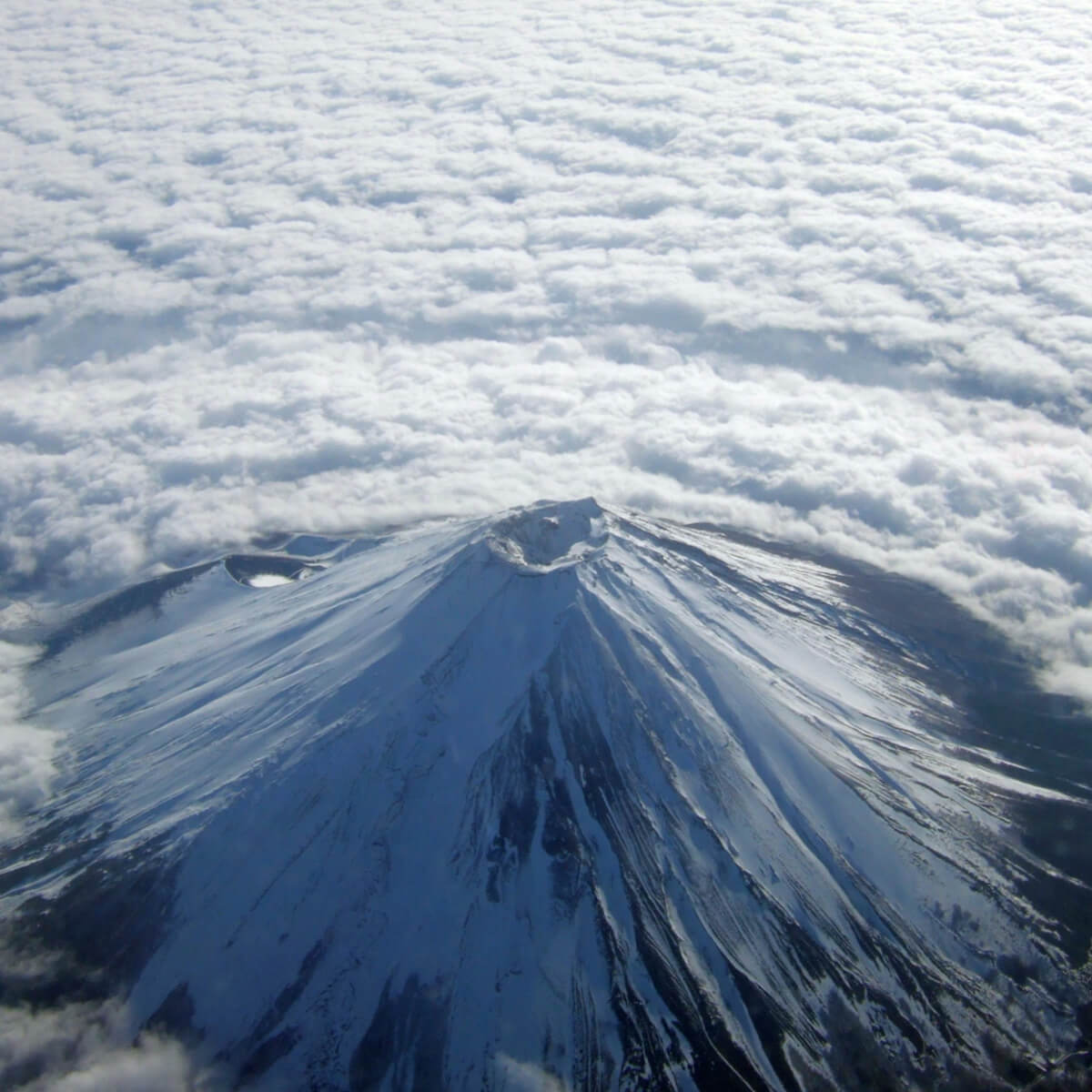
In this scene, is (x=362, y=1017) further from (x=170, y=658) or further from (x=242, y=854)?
(x=170, y=658)

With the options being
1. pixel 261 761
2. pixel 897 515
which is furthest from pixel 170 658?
pixel 897 515

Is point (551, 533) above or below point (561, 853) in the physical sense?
above

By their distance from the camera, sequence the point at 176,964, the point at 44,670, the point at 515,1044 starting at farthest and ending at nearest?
the point at 44,670
the point at 176,964
the point at 515,1044

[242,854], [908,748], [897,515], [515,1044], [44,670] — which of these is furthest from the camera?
[897,515]

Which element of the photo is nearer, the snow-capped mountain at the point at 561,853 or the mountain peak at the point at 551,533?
the snow-capped mountain at the point at 561,853

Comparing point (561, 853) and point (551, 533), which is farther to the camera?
point (551, 533)

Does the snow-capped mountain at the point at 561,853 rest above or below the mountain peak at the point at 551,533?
below

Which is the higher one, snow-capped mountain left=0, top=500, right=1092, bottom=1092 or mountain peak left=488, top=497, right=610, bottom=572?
mountain peak left=488, top=497, right=610, bottom=572

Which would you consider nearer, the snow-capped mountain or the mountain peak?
the snow-capped mountain
